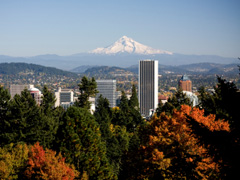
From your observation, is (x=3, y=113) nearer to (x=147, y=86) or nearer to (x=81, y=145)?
(x=81, y=145)

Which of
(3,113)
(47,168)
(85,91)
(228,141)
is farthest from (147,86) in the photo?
(228,141)

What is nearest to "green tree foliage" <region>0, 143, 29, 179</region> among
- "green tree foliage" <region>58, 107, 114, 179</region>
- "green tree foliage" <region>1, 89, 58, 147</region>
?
"green tree foliage" <region>58, 107, 114, 179</region>

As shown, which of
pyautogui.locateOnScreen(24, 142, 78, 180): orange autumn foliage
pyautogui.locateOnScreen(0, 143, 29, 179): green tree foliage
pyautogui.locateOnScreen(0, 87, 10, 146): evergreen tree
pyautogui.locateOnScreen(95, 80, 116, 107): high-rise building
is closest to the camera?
pyautogui.locateOnScreen(24, 142, 78, 180): orange autumn foliage

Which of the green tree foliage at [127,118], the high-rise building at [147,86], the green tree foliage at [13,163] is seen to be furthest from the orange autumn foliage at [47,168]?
the high-rise building at [147,86]

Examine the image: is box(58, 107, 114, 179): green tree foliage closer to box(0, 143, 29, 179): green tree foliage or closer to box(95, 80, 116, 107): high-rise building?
box(0, 143, 29, 179): green tree foliage

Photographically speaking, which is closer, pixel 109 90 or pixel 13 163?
pixel 13 163

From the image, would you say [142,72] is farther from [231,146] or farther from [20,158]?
[231,146]

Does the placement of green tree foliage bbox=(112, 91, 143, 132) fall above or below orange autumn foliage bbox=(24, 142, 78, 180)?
below
